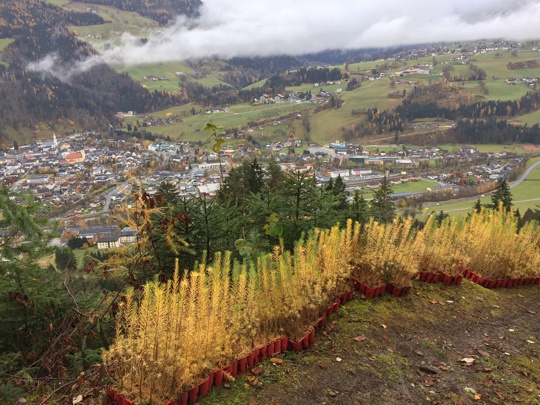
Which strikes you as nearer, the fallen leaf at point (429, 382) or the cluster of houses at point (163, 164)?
the fallen leaf at point (429, 382)

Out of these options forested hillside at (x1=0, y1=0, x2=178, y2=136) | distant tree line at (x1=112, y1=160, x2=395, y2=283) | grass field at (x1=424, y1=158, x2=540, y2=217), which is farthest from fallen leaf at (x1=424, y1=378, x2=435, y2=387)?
forested hillside at (x1=0, y1=0, x2=178, y2=136)

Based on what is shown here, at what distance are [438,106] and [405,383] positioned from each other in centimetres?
14921

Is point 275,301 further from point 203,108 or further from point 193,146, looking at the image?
point 203,108

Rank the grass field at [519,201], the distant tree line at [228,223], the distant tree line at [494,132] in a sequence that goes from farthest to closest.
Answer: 1. the distant tree line at [494,132]
2. the grass field at [519,201]
3. the distant tree line at [228,223]

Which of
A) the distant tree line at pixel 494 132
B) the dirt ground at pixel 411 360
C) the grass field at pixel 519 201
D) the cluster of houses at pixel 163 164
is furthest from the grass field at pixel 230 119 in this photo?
the dirt ground at pixel 411 360

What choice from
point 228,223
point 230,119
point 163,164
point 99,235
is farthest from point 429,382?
point 230,119

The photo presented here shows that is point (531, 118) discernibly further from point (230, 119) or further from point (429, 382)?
point (429, 382)

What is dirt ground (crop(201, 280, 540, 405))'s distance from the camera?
375 cm

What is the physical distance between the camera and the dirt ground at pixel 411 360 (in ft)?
12.3

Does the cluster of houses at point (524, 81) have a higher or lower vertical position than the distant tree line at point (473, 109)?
higher

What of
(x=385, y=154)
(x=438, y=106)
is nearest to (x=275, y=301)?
(x=385, y=154)

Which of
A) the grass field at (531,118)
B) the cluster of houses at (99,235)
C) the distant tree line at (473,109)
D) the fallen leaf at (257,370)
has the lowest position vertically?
the cluster of houses at (99,235)

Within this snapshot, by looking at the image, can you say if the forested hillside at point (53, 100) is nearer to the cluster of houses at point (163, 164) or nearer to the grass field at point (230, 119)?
the grass field at point (230, 119)

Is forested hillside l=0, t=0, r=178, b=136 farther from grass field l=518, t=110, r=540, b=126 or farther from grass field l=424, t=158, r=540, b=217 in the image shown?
grass field l=518, t=110, r=540, b=126
